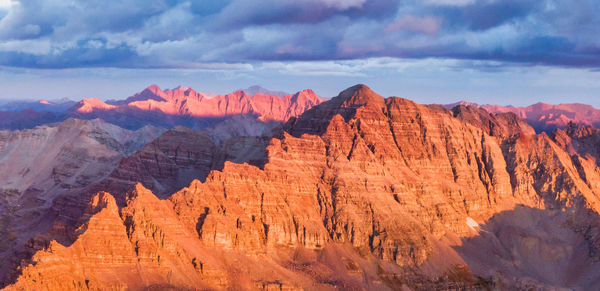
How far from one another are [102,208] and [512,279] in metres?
92.5

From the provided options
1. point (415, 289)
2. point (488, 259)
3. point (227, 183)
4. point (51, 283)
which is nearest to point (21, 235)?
point (227, 183)

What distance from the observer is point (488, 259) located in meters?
199

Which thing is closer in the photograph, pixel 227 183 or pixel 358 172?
pixel 227 183

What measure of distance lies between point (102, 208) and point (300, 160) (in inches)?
2207

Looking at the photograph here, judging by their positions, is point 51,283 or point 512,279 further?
point 512,279

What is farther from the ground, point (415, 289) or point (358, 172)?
point (358, 172)

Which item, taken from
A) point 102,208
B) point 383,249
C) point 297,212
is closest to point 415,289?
point 383,249

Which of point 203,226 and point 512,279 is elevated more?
point 203,226

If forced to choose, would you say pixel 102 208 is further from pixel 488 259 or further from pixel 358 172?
pixel 488 259

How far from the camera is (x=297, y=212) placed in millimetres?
178375

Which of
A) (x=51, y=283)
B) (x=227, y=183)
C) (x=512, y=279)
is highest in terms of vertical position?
(x=227, y=183)

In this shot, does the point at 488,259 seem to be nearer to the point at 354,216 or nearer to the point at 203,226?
the point at 354,216

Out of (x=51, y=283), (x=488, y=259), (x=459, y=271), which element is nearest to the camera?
(x=51, y=283)

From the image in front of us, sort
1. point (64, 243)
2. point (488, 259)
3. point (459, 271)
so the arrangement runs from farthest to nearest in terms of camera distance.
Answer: point (488, 259)
point (459, 271)
point (64, 243)
